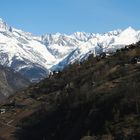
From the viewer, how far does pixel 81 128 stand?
170125 mm

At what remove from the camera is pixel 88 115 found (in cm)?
17300

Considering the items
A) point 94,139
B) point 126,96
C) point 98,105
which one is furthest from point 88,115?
point 94,139

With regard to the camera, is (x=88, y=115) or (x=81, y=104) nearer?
(x=88, y=115)

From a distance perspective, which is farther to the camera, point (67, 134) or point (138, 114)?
point (67, 134)

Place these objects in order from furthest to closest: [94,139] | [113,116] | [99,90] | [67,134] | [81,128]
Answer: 1. [99,90]
2. [67,134]
3. [81,128]
4. [113,116]
5. [94,139]

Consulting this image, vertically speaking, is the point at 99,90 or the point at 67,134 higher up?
the point at 99,90

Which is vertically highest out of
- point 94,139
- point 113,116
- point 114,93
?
point 114,93

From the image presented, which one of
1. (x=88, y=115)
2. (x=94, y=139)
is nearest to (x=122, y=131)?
(x=94, y=139)

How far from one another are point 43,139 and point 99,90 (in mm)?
28888

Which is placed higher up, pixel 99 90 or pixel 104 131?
pixel 99 90

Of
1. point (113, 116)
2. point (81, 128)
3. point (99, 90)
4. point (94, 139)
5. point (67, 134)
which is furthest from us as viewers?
point (99, 90)

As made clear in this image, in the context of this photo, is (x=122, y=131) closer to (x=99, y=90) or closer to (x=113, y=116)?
(x=113, y=116)

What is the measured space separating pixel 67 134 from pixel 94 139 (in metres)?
40.8

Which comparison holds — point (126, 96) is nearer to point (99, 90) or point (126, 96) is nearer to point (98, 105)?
point (98, 105)
